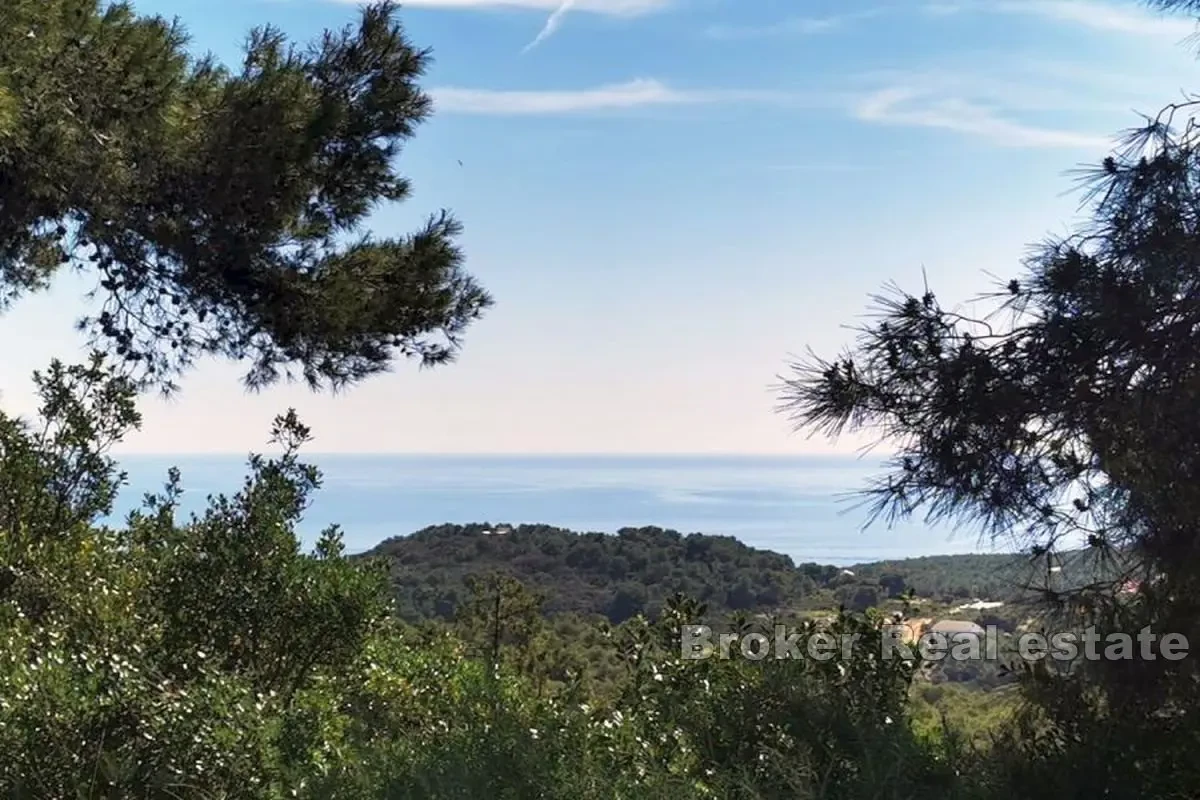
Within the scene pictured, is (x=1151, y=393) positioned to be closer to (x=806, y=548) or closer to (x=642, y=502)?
(x=806, y=548)

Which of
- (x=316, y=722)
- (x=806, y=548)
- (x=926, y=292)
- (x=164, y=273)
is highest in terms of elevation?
(x=164, y=273)

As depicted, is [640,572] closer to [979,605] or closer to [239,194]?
[239,194]

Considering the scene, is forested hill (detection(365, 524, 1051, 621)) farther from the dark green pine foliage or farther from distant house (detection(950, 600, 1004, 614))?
the dark green pine foliage

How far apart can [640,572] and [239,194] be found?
5.99 m

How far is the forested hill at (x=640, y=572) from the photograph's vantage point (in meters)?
3.56

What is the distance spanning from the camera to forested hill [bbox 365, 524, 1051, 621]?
3.56 meters

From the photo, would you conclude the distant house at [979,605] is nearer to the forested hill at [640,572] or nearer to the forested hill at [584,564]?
the forested hill at [640,572]

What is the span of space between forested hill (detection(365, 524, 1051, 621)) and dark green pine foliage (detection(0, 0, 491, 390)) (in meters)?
1.33

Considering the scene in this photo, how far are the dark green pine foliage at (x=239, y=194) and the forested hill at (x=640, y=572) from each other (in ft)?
4.35

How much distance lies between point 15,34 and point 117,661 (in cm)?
269

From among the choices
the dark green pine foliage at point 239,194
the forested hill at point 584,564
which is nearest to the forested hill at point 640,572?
the forested hill at point 584,564

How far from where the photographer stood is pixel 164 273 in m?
5.53

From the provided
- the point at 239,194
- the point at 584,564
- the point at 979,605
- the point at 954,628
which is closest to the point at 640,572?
the point at 584,564

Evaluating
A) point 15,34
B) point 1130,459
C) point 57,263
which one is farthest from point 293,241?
point 1130,459
